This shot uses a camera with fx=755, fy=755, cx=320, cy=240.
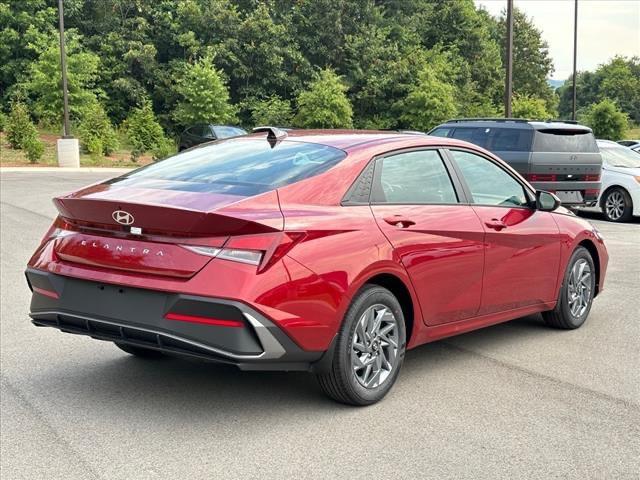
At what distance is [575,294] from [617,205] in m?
9.68

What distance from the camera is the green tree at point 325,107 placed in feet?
156

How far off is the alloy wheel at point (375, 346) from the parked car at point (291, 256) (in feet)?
0.03

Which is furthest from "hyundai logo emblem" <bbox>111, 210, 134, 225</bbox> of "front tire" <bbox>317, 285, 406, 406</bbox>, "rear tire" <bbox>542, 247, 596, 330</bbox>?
"rear tire" <bbox>542, 247, 596, 330</bbox>

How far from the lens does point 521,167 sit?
12.9 m

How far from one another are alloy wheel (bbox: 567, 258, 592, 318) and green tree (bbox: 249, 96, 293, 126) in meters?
45.0

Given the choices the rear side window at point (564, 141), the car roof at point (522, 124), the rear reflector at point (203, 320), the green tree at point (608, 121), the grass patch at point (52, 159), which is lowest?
the rear reflector at point (203, 320)

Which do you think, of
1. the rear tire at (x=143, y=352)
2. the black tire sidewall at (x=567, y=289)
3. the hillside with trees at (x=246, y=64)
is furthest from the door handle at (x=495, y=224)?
the hillside with trees at (x=246, y=64)

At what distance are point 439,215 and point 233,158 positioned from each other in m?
1.38

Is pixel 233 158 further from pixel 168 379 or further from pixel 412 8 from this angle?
pixel 412 8

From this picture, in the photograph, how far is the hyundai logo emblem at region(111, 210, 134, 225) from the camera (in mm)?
4000

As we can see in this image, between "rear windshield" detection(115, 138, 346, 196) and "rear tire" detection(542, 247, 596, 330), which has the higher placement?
"rear windshield" detection(115, 138, 346, 196)

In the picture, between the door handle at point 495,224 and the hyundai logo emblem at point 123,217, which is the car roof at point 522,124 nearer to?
the door handle at point 495,224

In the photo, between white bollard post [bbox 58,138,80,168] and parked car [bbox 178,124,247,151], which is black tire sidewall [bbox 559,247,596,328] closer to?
parked car [bbox 178,124,247,151]

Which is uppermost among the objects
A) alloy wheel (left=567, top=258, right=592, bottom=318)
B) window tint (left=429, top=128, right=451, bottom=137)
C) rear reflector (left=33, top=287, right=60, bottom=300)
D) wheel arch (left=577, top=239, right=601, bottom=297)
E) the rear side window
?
window tint (left=429, top=128, right=451, bottom=137)
